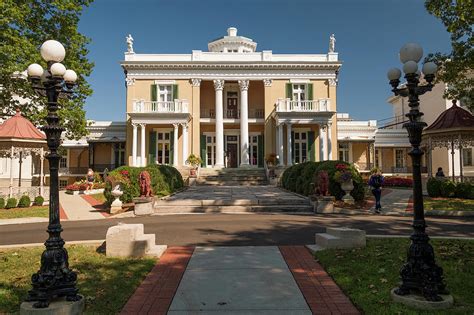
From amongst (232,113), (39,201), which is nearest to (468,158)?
(232,113)

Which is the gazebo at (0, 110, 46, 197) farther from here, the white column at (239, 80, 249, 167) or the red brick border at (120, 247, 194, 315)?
the white column at (239, 80, 249, 167)

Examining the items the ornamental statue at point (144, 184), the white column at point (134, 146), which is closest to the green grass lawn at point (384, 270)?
the ornamental statue at point (144, 184)

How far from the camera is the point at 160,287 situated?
16.5ft

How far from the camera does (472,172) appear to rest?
108 feet

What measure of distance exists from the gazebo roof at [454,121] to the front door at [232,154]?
17.5m

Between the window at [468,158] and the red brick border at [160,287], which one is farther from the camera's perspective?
the window at [468,158]

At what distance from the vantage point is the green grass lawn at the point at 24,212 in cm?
1486

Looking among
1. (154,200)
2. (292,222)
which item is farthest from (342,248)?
(154,200)

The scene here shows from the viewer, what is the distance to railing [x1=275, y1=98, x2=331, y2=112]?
29688 millimetres

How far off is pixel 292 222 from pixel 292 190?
341 inches

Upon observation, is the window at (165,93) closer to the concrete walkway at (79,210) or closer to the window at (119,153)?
the window at (119,153)

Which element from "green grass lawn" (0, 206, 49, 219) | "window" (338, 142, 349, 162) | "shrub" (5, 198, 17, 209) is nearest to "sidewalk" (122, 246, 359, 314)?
"green grass lawn" (0, 206, 49, 219)

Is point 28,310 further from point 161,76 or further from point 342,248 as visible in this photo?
point 161,76

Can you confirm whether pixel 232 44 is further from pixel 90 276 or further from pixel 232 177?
pixel 90 276
